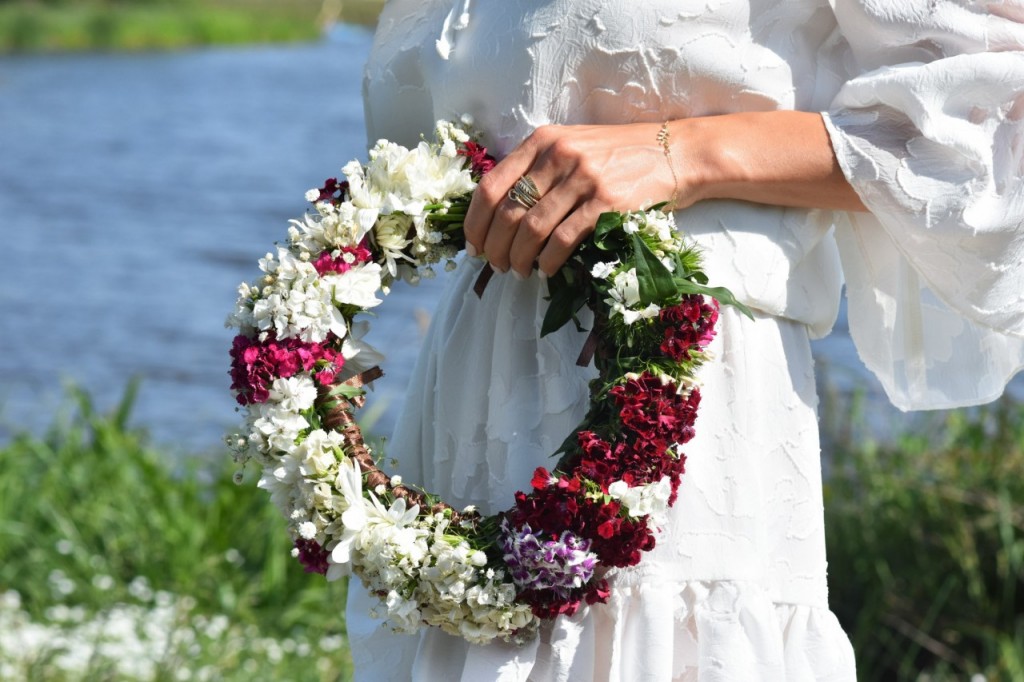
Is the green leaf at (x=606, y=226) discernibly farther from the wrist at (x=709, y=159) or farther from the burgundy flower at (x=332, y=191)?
the burgundy flower at (x=332, y=191)

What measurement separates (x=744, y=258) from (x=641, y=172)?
16 centimetres

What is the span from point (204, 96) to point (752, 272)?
19.2 m

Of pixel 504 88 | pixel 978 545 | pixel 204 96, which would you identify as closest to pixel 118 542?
pixel 978 545

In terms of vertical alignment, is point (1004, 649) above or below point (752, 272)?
below

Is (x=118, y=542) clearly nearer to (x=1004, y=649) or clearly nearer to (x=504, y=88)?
(x=1004, y=649)

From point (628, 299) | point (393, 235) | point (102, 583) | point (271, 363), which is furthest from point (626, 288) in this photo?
point (102, 583)

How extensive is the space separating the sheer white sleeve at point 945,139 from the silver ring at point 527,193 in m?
0.35

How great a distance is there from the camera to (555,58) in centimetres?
153

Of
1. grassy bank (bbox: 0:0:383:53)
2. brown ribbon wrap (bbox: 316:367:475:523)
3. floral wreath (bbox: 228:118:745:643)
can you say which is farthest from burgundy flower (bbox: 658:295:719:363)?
grassy bank (bbox: 0:0:383:53)

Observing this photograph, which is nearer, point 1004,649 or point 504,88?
point 504,88

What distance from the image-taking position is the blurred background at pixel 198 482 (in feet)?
11.5

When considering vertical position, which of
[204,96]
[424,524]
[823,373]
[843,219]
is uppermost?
[843,219]

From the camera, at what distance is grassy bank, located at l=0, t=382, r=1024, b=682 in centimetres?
342

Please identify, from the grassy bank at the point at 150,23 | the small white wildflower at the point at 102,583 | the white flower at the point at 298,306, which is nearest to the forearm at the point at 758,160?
the white flower at the point at 298,306
